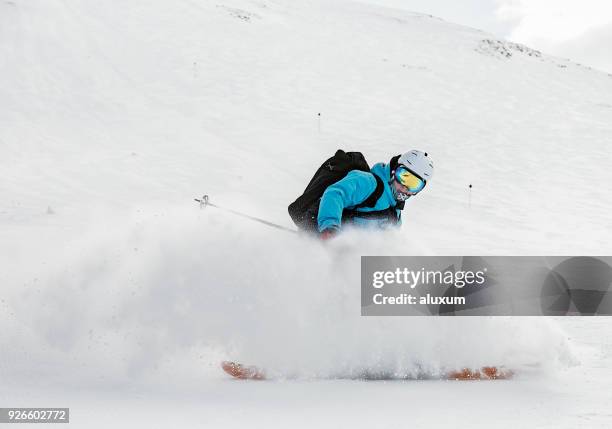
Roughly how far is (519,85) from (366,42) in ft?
25.9

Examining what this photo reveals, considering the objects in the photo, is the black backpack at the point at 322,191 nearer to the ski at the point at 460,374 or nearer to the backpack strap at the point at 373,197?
the backpack strap at the point at 373,197

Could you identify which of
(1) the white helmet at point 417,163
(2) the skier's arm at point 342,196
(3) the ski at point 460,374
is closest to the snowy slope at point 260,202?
(3) the ski at point 460,374

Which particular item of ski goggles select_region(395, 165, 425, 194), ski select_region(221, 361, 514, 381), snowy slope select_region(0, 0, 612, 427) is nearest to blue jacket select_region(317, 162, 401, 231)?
ski goggles select_region(395, 165, 425, 194)

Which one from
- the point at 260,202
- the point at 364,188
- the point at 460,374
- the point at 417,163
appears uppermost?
the point at 260,202

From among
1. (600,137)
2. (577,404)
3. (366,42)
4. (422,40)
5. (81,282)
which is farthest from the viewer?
(422,40)

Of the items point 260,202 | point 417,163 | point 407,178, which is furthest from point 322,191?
point 260,202

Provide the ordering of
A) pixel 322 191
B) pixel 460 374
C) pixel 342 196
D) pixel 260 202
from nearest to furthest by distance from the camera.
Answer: pixel 460 374, pixel 342 196, pixel 322 191, pixel 260 202

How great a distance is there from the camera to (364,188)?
531cm

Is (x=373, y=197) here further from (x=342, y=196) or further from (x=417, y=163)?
(x=417, y=163)

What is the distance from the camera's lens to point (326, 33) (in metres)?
32.7

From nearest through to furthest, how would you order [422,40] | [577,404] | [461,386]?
[577,404]
[461,386]
[422,40]

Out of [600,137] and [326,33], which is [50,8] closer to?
[326,33]

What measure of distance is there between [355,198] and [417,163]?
603mm

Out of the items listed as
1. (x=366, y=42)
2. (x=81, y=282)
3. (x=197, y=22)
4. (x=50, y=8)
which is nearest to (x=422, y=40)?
(x=366, y=42)
